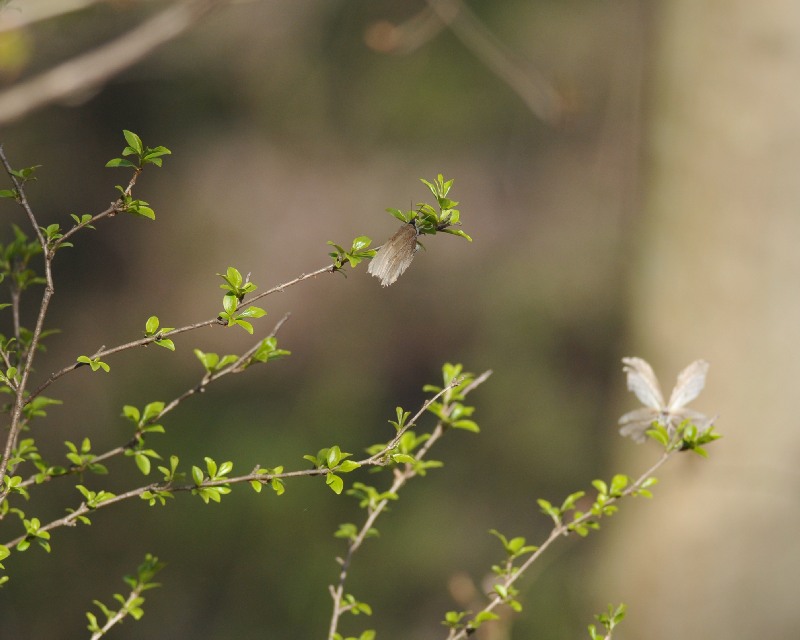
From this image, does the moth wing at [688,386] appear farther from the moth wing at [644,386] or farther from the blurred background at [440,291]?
the blurred background at [440,291]

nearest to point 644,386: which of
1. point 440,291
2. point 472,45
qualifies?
point 472,45

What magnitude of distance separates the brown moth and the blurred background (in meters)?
0.73

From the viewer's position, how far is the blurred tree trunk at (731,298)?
1853mm

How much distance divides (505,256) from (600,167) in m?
0.76

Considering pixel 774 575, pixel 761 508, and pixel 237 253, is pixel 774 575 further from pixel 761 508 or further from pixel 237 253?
pixel 237 253

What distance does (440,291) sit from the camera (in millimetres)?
5168

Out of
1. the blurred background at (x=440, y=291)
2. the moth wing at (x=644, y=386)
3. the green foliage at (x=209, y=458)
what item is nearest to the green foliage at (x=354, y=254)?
the green foliage at (x=209, y=458)

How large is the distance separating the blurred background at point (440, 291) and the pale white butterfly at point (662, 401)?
1.85 ft

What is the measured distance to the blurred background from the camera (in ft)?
6.30

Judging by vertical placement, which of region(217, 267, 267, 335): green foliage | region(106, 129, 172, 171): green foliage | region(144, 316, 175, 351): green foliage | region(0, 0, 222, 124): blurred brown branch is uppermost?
region(0, 0, 222, 124): blurred brown branch

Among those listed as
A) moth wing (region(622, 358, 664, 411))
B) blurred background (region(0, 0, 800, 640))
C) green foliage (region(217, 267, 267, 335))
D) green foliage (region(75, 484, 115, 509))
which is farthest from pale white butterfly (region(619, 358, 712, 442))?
blurred background (region(0, 0, 800, 640))

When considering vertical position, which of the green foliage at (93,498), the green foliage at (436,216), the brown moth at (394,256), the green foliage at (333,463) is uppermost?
the green foliage at (436,216)

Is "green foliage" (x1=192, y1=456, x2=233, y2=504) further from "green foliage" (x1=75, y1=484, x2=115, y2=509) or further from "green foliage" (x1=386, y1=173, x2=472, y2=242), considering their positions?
"green foliage" (x1=386, y1=173, x2=472, y2=242)

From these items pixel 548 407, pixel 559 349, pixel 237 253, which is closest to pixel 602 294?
pixel 559 349
